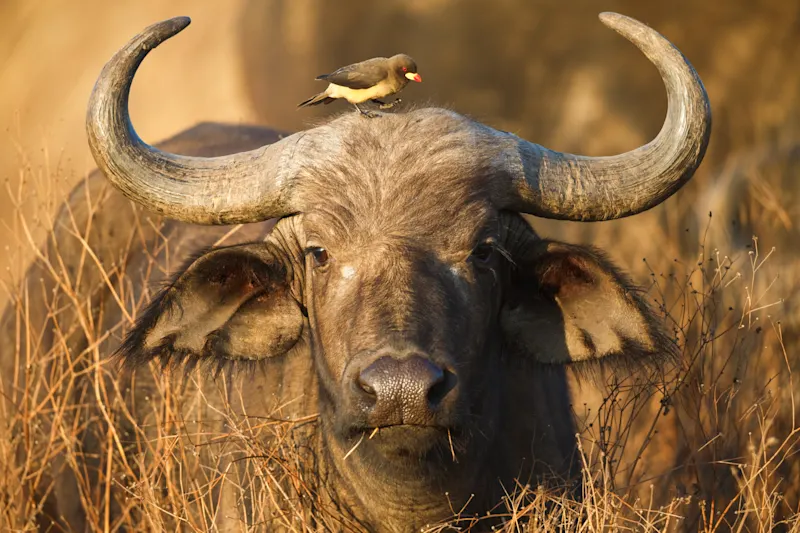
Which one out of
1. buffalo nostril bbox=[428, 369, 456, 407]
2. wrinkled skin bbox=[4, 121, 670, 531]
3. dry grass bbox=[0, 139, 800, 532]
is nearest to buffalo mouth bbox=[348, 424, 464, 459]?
wrinkled skin bbox=[4, 121, 670, 531]

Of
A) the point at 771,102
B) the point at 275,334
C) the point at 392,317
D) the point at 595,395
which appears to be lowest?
the point at 595,395

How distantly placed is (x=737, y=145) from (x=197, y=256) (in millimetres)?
7494

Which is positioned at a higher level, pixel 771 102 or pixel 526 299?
pixel 526 299

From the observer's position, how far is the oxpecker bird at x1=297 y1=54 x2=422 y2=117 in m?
4.70

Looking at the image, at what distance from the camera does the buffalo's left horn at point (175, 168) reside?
4.43 metres

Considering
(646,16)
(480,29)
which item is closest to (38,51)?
(480,29)

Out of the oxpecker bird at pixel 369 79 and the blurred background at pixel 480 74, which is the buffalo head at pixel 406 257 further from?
the blurred background at pixel 480 74

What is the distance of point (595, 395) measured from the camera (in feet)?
26.6

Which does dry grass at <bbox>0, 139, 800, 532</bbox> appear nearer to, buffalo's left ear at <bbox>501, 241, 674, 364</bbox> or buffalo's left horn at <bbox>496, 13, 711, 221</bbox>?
buffalo's left ear at <bbox>501, 241, 674, 364</bbox>

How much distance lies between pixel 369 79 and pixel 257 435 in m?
1.53

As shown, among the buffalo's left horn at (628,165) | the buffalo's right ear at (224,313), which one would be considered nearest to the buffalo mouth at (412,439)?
the buffalo's right ear at (224,313)

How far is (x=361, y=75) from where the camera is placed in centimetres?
470

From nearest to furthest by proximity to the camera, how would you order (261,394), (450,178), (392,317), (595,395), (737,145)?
(392,317) < (450,178) < (261,394) < (595,395) < (737,145)

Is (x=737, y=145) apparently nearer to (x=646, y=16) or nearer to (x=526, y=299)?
(x=646, y=16)
